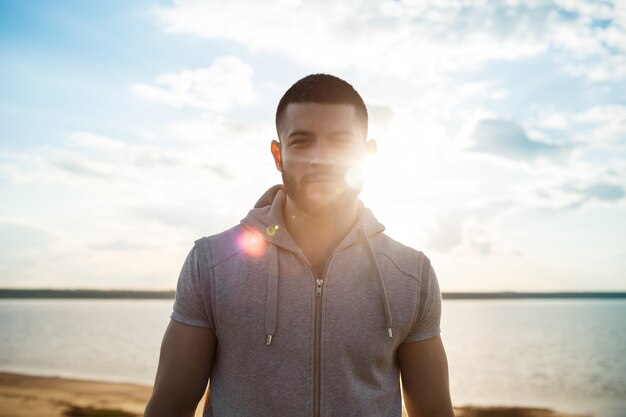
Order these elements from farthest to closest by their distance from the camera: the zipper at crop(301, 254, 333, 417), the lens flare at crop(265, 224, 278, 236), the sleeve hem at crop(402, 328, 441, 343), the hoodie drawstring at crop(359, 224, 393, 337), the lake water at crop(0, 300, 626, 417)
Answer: the lake water at crop(0, 300, 626, 417), the lens flare at crop(265, 224, 278, 236), the sleeve hem at crop(402, 328, 441, 343), the hoodie drawstring at crop(359, 224, 393, 337), the zipper at crop(301, 254, 333, 417)

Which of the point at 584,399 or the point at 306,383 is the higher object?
the point at 306,383

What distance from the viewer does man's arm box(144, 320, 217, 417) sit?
2.82m

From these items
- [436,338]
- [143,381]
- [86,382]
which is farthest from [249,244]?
[143,381]

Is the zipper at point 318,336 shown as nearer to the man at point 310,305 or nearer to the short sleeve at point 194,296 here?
the man at point 310,305

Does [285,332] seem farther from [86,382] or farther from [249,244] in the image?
[86,382]

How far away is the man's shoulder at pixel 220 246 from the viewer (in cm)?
295

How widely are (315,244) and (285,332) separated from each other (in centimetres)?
58

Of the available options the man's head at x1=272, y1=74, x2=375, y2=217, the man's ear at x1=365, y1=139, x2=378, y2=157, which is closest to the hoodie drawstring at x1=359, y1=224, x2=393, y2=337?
the man's head at x1=272, y1=74, x2=375, y2=217

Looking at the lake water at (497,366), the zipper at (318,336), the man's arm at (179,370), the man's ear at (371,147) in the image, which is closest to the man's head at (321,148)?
the man's ear at (371,147)

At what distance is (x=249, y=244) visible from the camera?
3062 mm

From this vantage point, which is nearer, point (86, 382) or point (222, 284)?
point (222, 284)

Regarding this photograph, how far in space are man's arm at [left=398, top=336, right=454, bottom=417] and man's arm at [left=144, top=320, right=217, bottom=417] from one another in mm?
1142

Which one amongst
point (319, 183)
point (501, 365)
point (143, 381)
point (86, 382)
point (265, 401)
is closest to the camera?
point (265, 401)

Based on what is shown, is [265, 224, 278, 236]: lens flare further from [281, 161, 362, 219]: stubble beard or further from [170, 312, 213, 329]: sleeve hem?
[170, 312, 213, 329]: sleeve hem
